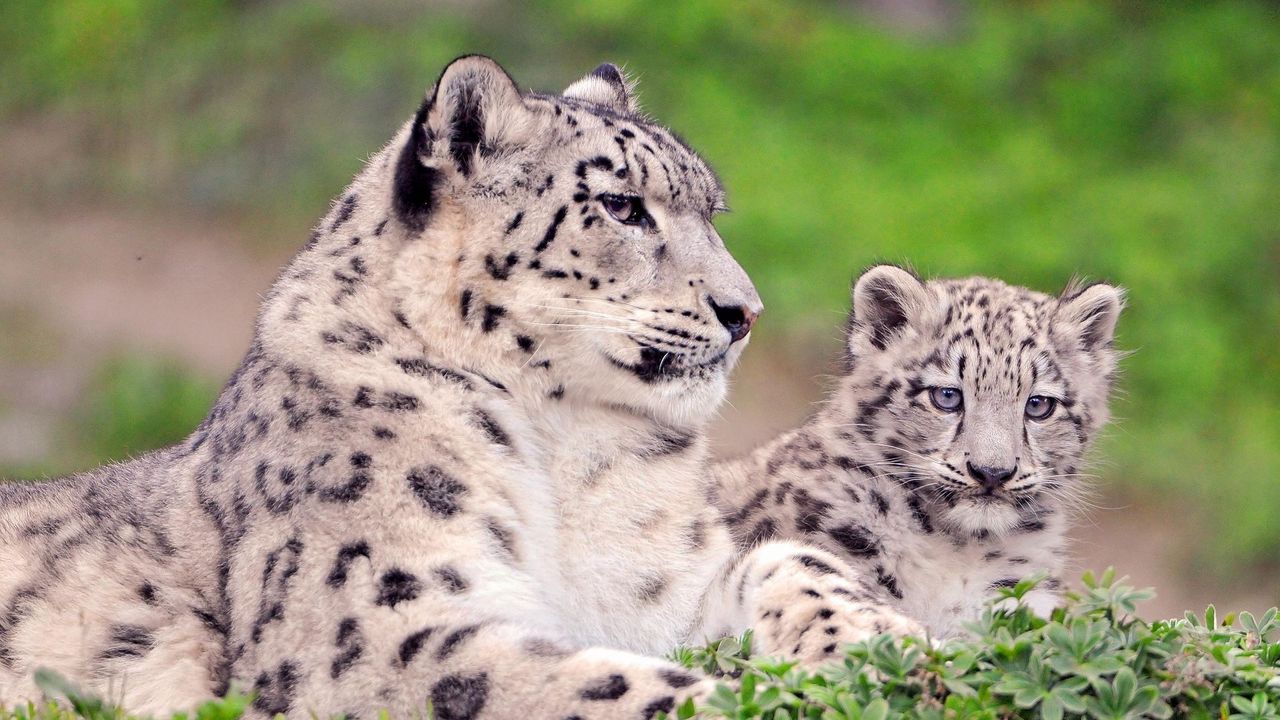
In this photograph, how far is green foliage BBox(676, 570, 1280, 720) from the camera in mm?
5410

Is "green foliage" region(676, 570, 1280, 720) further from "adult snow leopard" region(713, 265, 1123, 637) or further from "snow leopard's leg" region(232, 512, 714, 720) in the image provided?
"adult snow leopard" region(713, 265, 1123, 637)

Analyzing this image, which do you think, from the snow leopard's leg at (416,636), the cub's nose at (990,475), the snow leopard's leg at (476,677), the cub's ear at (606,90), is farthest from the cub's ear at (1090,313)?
the snow leopard's leg at (476,677)

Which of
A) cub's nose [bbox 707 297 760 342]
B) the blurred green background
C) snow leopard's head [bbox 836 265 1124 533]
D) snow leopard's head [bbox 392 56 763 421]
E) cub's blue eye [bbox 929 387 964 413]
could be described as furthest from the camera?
the blurred green background

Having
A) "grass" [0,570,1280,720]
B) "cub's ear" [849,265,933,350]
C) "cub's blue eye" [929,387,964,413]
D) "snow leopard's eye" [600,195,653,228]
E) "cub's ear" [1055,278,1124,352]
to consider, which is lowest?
"grass" [0,570,1280,720]

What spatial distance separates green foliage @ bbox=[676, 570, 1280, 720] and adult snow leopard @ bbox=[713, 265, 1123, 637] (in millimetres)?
1660

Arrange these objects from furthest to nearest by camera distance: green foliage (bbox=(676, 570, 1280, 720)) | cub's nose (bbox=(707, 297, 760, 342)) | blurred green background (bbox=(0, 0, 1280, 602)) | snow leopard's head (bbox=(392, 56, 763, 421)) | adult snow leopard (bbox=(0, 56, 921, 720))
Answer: blurred green background (bbox=(0, 0, 1280, 602)), cub's nose (bbox=(707, 297, 760, 342)), snow leopard's head (bbox=(392, 56, 763, 421)), adult snow leopard (bbox=(0, 56, 921, 720)), green foliage (bbox=(676, 570, 1280, 720))

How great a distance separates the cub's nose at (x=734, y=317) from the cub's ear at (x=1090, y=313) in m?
2.61

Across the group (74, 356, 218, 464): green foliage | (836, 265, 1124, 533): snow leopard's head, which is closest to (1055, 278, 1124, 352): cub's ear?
(836, 265, 1124, 533): snow leopard's head

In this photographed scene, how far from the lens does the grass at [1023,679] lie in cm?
541

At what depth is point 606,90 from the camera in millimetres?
8070

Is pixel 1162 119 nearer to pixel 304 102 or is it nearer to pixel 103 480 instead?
pixel 304 102

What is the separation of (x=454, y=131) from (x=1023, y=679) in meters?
3.11

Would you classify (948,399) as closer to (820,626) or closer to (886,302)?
(886,302)

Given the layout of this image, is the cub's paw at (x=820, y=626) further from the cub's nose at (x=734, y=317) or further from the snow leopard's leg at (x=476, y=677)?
the cub's nose at (x=734, y=317)
